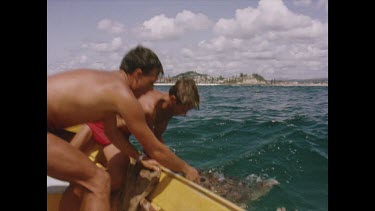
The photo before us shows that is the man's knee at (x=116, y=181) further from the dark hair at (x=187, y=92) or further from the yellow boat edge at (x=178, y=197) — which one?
the dark hair at (x=187, y=92)

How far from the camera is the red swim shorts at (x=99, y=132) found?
3490 mm

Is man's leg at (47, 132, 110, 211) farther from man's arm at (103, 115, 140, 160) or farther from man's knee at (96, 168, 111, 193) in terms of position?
man's arm at (103, 115, 140, 160)

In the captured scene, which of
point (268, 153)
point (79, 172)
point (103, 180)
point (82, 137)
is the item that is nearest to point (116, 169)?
point (82, 137)

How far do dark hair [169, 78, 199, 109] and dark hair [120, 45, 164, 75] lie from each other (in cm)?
46

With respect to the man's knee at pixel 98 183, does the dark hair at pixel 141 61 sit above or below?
above

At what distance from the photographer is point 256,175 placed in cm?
688

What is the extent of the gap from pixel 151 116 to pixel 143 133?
0.83 metres

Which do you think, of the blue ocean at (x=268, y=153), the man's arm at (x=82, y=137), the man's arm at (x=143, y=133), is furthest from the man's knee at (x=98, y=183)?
the blue ocean at (x=268, y=153)

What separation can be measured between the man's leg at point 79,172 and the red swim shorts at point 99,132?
1.03 m

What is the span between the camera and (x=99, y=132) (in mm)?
3514

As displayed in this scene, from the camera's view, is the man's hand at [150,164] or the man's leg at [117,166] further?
the man's leg at [117,166]

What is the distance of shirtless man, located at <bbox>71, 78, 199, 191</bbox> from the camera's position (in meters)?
3.24

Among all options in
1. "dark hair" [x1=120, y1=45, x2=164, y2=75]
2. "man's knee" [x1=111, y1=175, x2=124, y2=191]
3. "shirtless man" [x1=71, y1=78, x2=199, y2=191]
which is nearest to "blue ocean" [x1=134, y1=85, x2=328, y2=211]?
"shirtless man" [x1=71, y1=78, x2=199, y2=191]
